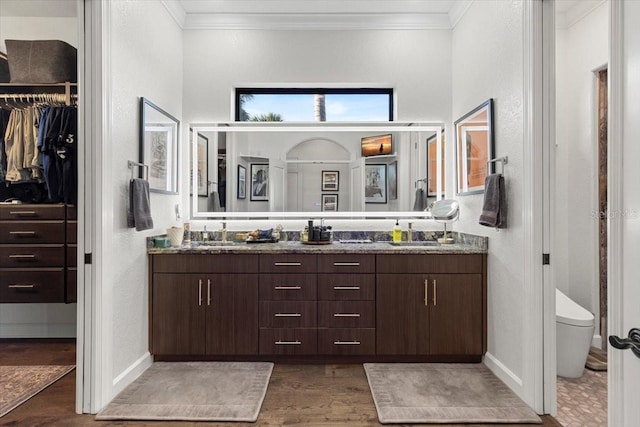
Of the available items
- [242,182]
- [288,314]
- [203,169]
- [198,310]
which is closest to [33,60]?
[203,169]

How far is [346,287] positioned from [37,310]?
2783 millimetres

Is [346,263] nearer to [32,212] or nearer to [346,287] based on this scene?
[346,287]

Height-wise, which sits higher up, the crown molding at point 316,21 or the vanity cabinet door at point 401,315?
the crown molding at point 316,21

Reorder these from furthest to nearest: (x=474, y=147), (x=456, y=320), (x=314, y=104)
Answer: (x=314, y=104) < (x=474, y=147) < (x=456, y=320)

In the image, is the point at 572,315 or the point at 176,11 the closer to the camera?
the point at 572,315

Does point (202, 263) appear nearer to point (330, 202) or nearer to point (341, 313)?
point (341, 313)

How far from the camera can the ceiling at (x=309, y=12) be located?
3.09 metres

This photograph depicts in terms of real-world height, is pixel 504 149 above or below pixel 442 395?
above

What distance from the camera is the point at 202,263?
2742 mm

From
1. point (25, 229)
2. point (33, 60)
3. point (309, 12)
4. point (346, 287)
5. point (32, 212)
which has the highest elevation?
point (309, 12)

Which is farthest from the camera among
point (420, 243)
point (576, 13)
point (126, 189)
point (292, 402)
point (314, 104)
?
point (314, 104)

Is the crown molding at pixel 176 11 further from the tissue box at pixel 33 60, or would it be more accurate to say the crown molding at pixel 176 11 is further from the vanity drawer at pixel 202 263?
the vanity drawer at pixel 202 263

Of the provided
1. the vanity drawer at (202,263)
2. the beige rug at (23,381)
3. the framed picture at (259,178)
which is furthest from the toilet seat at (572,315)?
the beige rug at (23,381)

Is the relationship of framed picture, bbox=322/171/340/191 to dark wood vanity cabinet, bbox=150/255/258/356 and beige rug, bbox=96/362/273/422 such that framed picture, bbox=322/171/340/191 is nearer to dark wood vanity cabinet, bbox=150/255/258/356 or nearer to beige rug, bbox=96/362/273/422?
dark wood vanity cabinet, bbox=150/255/258/356
